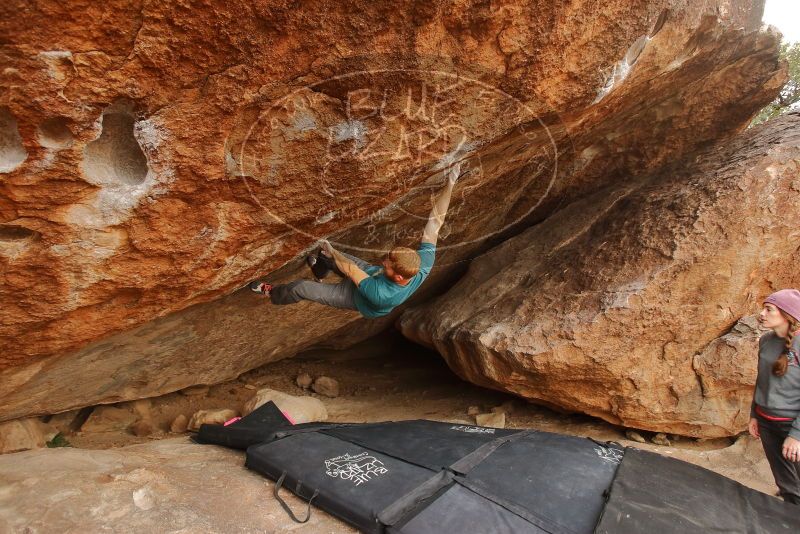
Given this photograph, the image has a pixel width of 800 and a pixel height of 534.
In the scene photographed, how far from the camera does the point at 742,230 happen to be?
3559mm

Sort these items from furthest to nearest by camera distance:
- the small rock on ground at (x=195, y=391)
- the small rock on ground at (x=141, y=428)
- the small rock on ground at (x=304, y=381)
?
the small rock on ground at (x=304, y=381), the small rock on ground at (x=195, y=391), the small rock on ground at (x=141, y=428)

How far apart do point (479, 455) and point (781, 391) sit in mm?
1755

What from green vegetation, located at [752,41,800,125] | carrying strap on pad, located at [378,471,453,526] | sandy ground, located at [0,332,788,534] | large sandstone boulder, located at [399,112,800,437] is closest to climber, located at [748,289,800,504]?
sandy ground, located at [0,332,788,534]

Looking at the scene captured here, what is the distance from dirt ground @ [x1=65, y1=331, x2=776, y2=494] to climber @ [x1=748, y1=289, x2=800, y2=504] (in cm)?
67

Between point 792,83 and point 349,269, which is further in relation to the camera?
point 792,83

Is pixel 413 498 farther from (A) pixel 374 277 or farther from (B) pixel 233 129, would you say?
(B) pixel 233 129

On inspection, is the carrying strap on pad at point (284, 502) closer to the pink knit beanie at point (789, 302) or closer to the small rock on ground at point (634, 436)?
the pink knit beanie at point (789, 302)

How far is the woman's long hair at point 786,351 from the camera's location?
258cm

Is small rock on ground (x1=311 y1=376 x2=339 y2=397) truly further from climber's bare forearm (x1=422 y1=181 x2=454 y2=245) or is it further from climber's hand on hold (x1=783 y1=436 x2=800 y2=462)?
climber's hand on hold (x1=783 y1=436 x2=800 y2=462)

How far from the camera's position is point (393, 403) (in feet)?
17.0

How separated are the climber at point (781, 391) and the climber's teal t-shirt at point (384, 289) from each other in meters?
1.98

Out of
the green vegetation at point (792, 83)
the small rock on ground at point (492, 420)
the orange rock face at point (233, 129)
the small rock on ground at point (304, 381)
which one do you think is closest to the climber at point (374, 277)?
the orange rock face at point (233, 129)

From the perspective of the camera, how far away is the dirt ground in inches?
150

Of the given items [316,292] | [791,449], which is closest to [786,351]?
[791,449]
